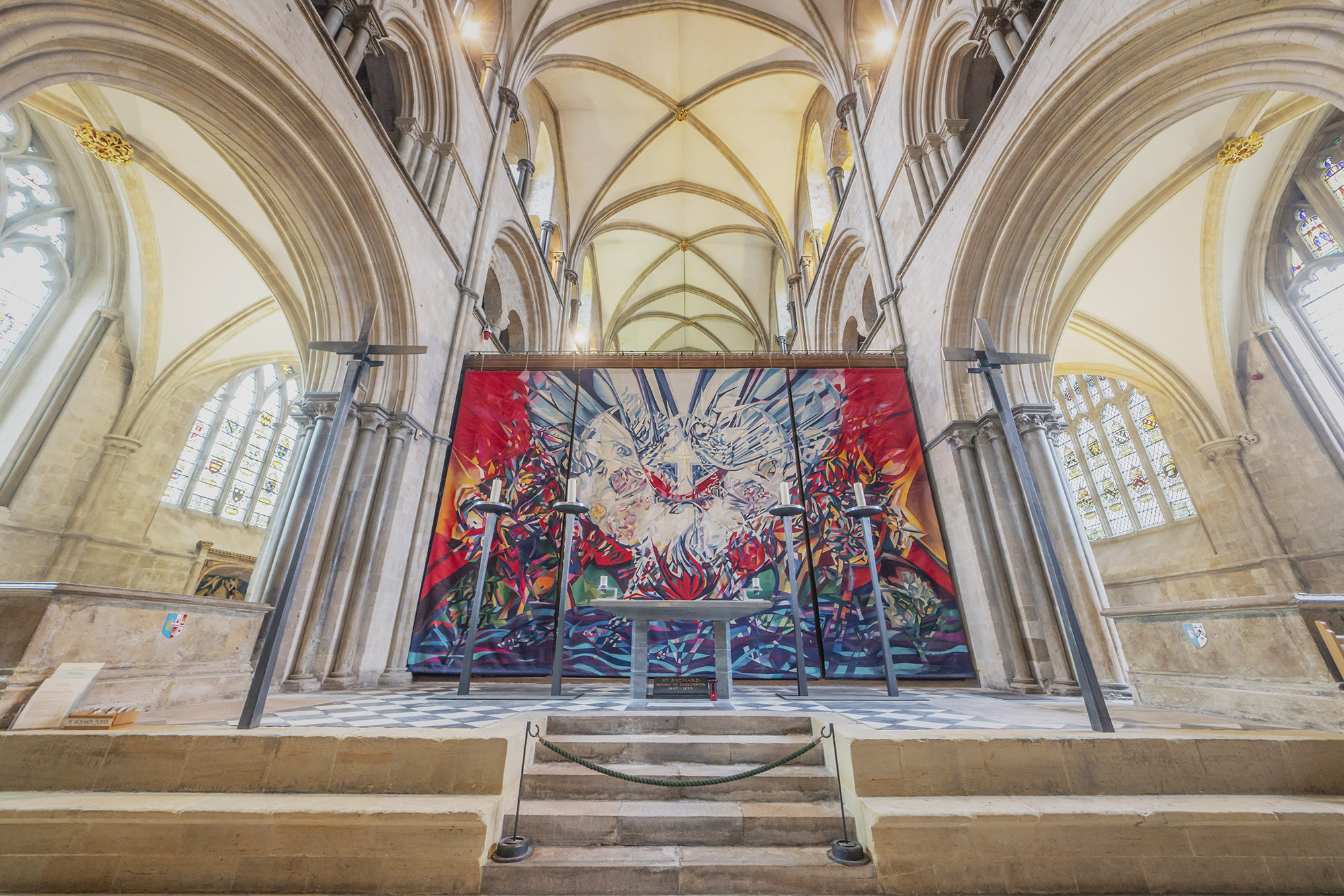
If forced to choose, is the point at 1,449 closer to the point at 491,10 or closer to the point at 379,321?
the point at 379,321

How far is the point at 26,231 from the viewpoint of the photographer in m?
8.50

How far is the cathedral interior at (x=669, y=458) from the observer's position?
2229mm

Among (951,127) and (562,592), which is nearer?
(562,592)

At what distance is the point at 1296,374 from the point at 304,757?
44.2 ft

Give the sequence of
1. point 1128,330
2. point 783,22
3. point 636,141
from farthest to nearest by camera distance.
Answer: point 636,141
point 783,22
point 1128,330

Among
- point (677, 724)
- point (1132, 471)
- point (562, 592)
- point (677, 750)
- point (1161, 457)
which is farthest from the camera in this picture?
point (1132, 471)

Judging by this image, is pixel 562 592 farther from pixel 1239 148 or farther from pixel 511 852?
pixel 1239 148

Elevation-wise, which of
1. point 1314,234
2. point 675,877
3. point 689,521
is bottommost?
point 675,877

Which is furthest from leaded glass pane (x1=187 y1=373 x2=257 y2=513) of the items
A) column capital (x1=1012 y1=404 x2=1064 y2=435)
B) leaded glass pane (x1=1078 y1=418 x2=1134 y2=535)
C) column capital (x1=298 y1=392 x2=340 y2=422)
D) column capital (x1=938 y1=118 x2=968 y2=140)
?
leaded glass pane (x1=1078 y1=418 x2=1134 y2=535)

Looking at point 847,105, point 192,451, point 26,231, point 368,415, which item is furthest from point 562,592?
point 192,451

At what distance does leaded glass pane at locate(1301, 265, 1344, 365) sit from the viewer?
319 inches

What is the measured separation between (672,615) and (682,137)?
1343 centimetres

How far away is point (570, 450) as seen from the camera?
23.7ft

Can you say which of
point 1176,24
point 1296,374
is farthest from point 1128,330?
point 1176,24
